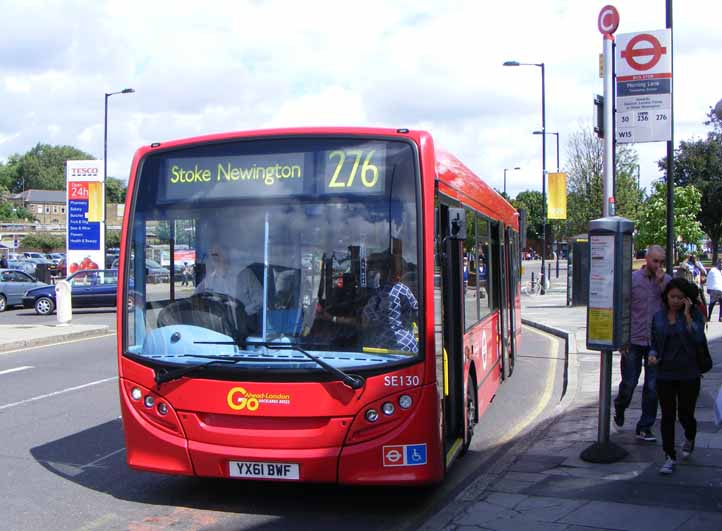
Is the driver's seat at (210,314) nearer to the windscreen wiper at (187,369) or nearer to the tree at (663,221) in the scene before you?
the windscreen wiper at (187,369)

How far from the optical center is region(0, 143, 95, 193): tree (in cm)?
17100

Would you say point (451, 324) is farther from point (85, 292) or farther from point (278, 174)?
point (85, 292)

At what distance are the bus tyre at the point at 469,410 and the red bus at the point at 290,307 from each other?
915mm

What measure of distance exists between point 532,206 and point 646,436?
115 metres

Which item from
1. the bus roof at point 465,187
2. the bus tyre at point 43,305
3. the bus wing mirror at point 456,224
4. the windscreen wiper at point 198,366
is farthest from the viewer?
the bus tyre at point 43,305

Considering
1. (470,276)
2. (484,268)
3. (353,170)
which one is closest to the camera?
(353,170)

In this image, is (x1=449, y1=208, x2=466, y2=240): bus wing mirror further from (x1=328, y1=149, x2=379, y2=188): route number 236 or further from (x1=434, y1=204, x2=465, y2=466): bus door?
(x1=328, y1=149, x2=379, y2=188): route number 236

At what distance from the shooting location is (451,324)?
6.48m

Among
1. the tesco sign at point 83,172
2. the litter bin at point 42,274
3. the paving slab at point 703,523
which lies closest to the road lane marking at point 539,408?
the paving slab at point 703,523

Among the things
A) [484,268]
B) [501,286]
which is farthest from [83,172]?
[484,268]

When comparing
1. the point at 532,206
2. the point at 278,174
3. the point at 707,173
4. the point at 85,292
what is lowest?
the point at 85,292

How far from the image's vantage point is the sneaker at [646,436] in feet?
25.7

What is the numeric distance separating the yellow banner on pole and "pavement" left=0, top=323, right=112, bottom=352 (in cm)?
1751

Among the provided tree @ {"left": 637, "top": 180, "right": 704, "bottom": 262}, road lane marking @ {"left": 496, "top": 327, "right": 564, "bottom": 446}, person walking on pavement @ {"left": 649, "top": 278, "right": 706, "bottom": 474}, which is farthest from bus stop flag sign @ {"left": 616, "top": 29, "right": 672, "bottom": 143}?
tree @ {"left": 637, "top": 180, "right": 704, "bottom": 262}
